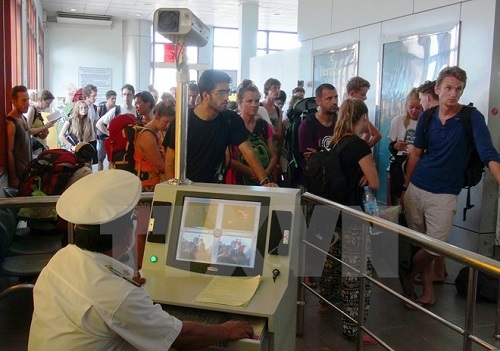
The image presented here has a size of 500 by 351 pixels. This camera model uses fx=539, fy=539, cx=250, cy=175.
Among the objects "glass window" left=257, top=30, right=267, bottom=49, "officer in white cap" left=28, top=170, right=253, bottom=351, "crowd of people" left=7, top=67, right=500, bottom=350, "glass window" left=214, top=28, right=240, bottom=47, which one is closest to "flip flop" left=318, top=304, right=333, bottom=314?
"crowd of people" left=7, top=67, right=500, bottom=350

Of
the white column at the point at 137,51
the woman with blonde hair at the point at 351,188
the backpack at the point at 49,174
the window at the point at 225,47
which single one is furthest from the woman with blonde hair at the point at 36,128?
the window at the point at 225,47

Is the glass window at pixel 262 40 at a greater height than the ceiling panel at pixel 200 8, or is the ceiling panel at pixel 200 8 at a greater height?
the ceiling panel at pixel 200 8

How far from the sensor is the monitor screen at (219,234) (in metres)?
2.04

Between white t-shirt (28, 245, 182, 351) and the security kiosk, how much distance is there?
0.44 m

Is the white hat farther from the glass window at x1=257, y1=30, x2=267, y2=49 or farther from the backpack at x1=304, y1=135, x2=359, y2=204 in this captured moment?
the glass window at x1=257, y1=30, x2=267, y2=49

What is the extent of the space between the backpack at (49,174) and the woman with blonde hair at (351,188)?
1739mm

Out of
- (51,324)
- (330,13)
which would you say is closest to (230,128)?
(51,324)

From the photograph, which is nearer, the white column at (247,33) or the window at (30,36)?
the window at (30,36)

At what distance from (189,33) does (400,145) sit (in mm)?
2665

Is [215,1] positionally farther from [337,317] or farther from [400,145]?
[337,317]

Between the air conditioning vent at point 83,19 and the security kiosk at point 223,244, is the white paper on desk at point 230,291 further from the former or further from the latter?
the air conditioning vent at point 83,19

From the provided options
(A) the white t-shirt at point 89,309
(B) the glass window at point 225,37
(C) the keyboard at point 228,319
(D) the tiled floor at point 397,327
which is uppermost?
(B) the glass window at point 225,37

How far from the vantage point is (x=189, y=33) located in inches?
88.9

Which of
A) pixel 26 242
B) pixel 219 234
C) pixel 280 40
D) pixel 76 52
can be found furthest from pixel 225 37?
pixel 219 234
